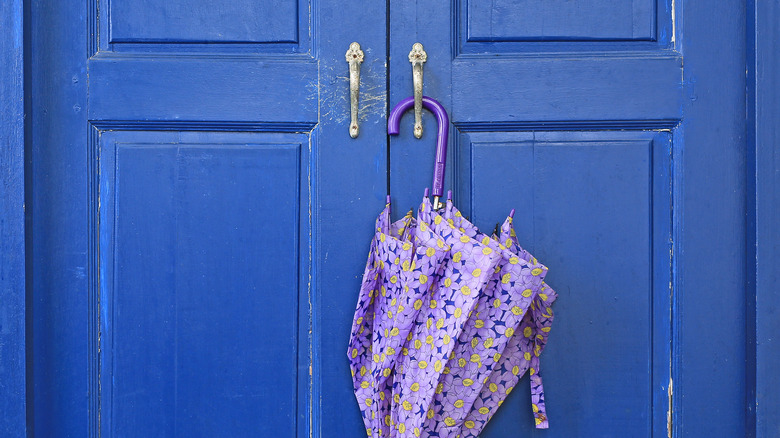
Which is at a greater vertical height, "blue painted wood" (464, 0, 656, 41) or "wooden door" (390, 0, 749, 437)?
"blue painted wood" (464, 0, 656, 41)

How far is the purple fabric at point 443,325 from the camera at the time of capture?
0.85 metres

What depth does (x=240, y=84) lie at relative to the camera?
0.96 meters

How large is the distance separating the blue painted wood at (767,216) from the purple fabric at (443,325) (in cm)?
34

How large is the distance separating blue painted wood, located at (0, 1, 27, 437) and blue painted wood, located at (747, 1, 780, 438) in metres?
1.16

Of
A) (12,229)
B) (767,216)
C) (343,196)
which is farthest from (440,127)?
(12,229)

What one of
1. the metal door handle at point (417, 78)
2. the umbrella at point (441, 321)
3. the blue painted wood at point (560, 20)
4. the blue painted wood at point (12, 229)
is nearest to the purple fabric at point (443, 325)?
the umbrella at point (441, 321)

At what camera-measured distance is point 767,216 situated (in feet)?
3.05

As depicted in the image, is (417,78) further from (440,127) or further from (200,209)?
(200,209)

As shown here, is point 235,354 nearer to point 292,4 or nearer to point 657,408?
point 292,4

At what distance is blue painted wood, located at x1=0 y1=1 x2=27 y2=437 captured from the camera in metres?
0.92

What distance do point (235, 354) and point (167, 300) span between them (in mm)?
143

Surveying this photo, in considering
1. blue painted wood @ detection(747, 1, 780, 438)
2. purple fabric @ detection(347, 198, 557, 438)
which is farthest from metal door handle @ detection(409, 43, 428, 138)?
blue painted wood @ detection(747, 1, 780, 438)

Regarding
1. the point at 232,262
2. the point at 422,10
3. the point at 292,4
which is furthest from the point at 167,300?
the point at 422,10

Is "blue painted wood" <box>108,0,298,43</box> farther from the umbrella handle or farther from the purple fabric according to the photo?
the purple fabric
